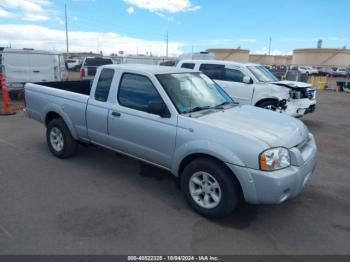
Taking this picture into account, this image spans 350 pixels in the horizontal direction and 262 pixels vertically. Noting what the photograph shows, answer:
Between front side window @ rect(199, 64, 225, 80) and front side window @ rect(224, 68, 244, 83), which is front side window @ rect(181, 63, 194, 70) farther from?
front side window @ rect(224, 68, 244, 83)

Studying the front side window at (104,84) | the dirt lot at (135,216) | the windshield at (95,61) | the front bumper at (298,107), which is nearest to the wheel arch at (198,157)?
the dirt lot at (135,216)

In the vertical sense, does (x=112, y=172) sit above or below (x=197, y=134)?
below

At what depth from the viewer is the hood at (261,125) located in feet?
11.2

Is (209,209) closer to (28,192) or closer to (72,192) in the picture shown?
(72,192)

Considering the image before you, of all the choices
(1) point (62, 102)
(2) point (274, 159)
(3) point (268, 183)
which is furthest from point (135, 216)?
(1) point (62, 102)

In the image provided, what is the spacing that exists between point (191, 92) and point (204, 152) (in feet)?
3.74

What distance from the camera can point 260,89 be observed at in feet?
28.6

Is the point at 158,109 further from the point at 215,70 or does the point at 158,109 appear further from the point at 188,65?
the point at 188,65

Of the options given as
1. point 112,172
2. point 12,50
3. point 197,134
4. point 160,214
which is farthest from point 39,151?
point 12,50

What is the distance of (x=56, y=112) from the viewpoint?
5457 millimetres

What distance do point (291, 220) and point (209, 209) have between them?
3.45 feet

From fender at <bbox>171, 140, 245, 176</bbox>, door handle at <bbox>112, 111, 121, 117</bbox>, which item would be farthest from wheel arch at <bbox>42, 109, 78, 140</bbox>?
fender at <bbox>171, 140, 245, 176</bbox>

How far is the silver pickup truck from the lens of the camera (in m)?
3.30

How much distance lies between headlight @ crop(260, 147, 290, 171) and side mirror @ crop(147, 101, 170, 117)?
1.33m
